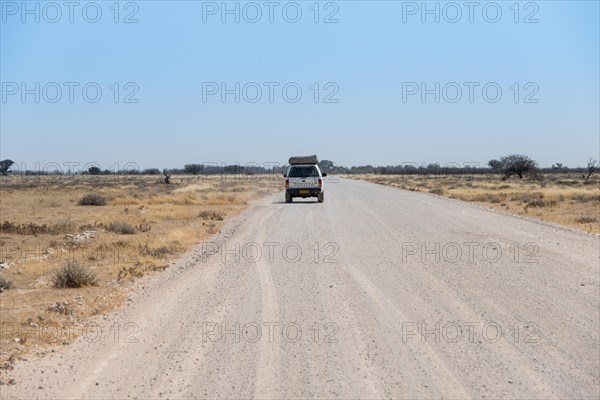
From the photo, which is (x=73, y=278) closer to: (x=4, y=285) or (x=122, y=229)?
(x=4, y=285)

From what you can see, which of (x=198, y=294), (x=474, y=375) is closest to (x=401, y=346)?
(x=474, y=375)

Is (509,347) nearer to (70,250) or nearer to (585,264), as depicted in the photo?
(585,264)

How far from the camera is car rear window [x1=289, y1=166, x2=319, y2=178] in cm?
3350

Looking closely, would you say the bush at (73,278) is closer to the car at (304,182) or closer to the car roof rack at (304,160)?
the car at (304,182)

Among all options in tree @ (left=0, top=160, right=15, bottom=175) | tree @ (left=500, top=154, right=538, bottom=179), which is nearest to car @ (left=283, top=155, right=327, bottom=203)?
tree @ (left=500, top=154, right=538, bottom=179)

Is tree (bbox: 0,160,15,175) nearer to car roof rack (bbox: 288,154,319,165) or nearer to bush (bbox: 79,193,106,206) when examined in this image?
bush (bbox: 79,193,106,206)

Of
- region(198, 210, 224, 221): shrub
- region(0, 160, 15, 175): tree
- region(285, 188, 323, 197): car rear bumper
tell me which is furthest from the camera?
region(0, 160, 15, 175): tree

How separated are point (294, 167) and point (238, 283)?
23440 millimetres

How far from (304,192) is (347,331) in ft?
86.1

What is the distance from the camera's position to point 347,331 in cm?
727

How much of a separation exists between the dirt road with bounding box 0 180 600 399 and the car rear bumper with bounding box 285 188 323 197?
62.6 ft

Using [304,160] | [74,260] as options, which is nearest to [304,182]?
[304,160]

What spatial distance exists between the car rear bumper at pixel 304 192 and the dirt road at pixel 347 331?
1907cm

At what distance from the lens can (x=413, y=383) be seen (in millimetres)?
5520
